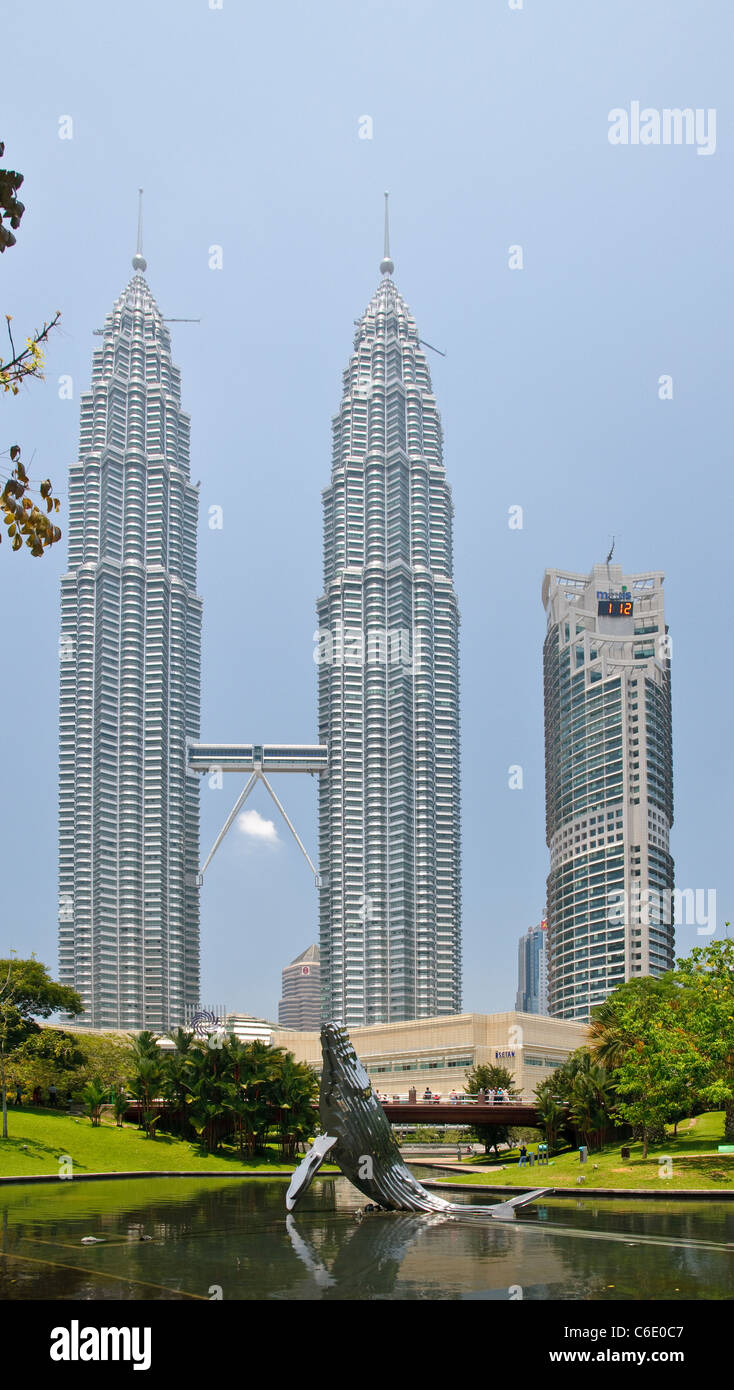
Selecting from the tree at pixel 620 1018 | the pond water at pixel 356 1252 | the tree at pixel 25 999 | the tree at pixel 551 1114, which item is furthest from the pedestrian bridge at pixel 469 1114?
the pond water at pixel 356 1252

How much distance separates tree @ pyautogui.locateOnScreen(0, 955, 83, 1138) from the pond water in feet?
104

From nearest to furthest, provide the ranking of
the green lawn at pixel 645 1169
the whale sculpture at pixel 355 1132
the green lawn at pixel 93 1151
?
the whale sculpture at pixel 355 1132 → the green lawn at pixel 645 1169 → the green lawn at pixel 93 1151

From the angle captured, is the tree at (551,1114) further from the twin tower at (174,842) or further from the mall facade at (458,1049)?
the twin tower at (174,842)

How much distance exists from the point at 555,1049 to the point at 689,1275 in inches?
4757

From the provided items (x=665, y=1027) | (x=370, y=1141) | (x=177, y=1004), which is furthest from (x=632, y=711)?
(x=370, y=1141)

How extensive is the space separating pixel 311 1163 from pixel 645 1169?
21.6 m

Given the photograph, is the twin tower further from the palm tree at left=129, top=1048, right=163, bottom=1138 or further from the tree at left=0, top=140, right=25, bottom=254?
the tree at left=0, top=140, right=25, bottom=254

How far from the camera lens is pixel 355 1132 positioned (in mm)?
37250

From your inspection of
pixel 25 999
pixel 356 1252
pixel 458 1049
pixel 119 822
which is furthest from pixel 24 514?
pixel 119 822

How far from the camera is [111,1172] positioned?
63594mm

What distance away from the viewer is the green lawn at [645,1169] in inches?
1966

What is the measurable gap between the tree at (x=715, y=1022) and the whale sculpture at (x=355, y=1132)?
1973 cm
